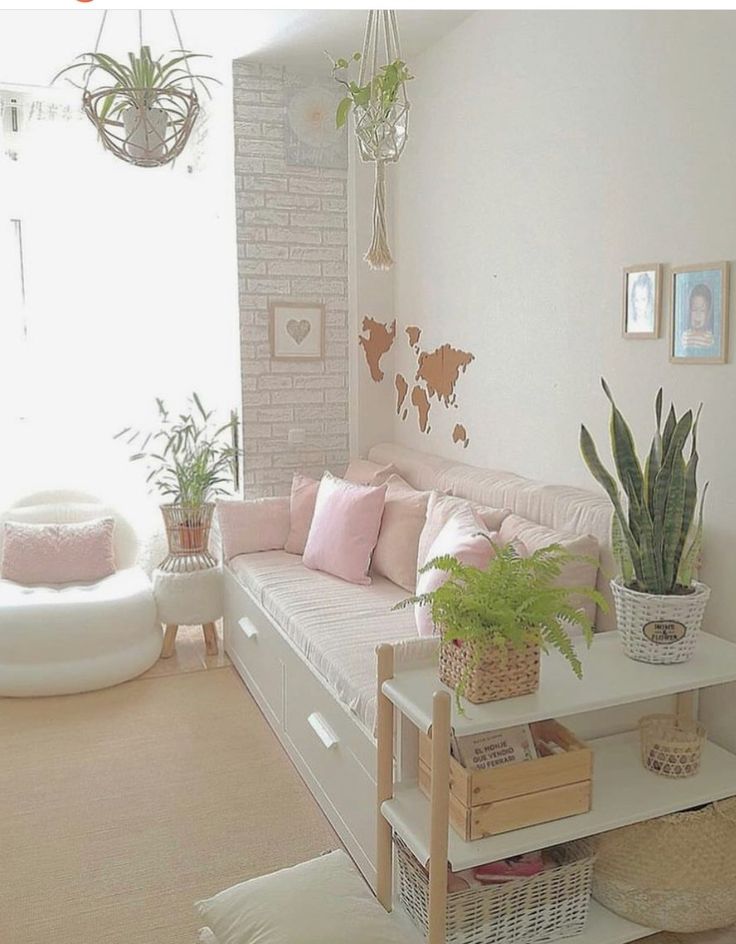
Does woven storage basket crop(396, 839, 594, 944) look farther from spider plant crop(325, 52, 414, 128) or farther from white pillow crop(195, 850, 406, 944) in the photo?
spider plant crop(325, 52, 414, 128)

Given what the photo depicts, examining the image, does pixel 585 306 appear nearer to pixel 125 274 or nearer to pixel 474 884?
pixel 474 884

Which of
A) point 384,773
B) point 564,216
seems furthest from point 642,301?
point 384,773

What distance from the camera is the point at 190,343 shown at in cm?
468

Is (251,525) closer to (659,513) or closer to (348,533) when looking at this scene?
(348,533)

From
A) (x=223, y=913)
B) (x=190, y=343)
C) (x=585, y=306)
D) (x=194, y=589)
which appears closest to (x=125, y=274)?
(x=190, y=343)

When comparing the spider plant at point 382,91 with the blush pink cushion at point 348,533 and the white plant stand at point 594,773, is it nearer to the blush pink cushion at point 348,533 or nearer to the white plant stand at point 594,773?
the white plant stand at point 594,773

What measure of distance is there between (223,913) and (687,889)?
1.02m

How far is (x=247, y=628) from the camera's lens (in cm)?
351

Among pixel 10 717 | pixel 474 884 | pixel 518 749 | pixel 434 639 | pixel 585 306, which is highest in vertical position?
pixel 585 306

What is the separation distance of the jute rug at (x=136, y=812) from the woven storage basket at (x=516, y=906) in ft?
1.89

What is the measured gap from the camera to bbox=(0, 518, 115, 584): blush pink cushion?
3883 mm

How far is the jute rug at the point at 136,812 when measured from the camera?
225cm

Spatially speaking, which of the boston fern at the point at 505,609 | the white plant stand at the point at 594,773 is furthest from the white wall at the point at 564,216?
the boston fern at the point at 505,609

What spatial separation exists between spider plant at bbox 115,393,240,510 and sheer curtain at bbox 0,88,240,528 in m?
0.09
